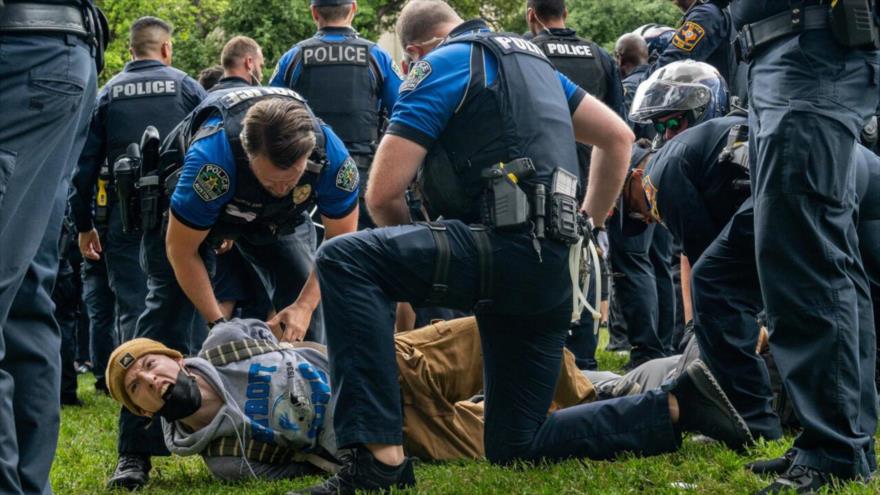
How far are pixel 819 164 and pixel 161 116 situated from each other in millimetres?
4069

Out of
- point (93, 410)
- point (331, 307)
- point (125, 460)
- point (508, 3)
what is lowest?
point (508, 3)

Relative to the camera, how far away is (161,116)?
6.74m

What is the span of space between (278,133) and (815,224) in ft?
6.64

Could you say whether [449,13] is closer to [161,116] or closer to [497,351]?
[497,351]

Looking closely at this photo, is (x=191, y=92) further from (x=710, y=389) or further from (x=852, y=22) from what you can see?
(x=852, y=22)

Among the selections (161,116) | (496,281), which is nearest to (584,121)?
(496,281)

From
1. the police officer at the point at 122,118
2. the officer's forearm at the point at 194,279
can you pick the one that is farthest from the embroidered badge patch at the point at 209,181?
the police officer at the point at 122,118

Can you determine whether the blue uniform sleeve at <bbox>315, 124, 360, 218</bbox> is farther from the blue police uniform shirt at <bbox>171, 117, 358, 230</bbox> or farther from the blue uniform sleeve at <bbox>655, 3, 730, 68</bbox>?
the blue uniform sleeve at <bbox>655, 3, 730, 68</bbox>

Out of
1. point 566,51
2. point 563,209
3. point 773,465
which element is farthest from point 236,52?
point 773,465

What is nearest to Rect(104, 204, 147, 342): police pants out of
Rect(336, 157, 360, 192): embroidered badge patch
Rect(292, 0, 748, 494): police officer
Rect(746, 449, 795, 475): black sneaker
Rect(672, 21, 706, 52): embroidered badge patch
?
Rect(336, 157, 360, 192): embroidered badge patch

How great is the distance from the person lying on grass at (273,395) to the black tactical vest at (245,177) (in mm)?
434

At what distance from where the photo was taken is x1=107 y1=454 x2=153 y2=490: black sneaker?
4.99m

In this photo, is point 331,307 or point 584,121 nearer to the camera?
point 331,307

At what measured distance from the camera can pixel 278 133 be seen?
4.67 m
